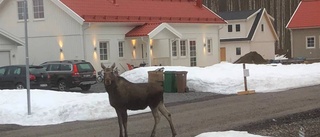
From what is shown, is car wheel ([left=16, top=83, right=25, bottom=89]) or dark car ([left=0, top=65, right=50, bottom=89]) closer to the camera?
dark car ([left=0, top=65, right=50, bottom=89])

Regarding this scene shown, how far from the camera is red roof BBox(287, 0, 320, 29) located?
5625 centimetres

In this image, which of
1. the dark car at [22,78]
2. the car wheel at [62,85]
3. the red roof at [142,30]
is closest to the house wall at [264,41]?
the red roof at [142,30]

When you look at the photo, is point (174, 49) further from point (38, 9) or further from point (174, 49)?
point (38, 9)

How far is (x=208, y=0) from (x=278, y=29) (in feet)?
40.7

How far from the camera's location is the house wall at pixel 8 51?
3200 cm

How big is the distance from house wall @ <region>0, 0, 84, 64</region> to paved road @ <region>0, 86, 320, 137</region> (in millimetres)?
16189

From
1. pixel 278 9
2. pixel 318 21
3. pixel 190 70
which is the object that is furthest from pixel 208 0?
pixel 190 70

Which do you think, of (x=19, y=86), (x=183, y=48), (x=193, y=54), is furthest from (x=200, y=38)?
(x=19, y=86)

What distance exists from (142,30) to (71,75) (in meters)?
10.5

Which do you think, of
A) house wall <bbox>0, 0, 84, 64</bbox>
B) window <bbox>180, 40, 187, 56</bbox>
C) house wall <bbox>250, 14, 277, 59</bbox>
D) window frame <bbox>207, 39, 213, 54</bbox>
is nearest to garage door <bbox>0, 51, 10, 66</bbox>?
house wall <bbox>0, 0, 84, 64</bbox>

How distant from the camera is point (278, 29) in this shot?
84.2m

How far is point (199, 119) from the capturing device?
15398mm

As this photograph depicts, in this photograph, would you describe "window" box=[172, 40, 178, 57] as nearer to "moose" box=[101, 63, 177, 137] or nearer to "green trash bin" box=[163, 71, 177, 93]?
"green trash bin" box=[163, 71, 177, 93]

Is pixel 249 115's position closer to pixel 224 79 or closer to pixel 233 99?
pixel 233 99
